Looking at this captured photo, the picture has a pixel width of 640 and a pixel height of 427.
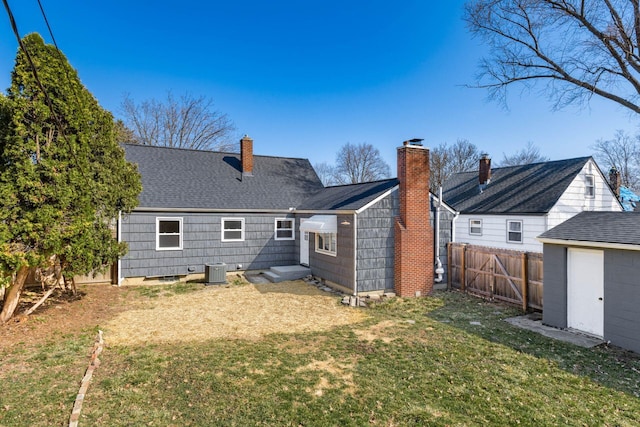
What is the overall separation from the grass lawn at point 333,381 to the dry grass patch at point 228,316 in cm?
52

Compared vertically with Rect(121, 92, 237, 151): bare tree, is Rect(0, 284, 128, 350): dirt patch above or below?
below

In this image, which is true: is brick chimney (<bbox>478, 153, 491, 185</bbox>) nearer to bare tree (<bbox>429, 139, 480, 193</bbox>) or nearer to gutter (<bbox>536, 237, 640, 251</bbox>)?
gutter (<bbox>536, 237, 640, 251</bbox>)

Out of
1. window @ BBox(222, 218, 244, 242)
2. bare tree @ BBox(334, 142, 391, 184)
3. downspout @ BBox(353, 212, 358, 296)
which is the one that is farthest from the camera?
bare tree @ BBox(334, 142, 391, 184)

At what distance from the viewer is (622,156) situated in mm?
39406

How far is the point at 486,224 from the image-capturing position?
1803 cm

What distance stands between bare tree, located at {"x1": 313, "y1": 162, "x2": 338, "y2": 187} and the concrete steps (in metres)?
34.3

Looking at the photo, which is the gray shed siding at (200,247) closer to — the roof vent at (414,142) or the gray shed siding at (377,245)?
the gray shed siding at (377,245)

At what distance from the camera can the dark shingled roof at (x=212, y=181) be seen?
585 inches

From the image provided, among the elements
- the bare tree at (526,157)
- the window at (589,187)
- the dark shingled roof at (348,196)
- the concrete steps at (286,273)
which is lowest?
the concrete steps at (286,273)

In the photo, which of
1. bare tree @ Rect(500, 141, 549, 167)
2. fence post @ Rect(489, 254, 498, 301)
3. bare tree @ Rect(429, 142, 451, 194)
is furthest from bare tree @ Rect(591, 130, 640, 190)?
fence post @ Rect(489, 254, 498, 301)

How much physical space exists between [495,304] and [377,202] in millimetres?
5117

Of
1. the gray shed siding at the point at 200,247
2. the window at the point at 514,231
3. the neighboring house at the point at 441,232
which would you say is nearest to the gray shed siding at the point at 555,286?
the neighboring house at the point at 441,232

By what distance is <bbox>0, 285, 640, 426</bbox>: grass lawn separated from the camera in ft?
15.1

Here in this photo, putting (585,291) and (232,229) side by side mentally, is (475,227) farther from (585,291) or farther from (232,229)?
(232,229)
